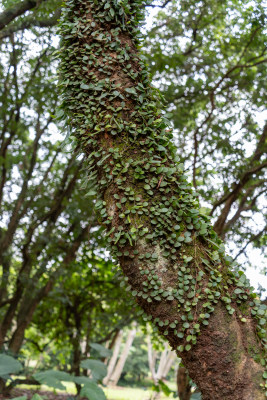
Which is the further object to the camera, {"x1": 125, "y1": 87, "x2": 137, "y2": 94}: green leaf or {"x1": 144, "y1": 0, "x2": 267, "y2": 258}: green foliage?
{"x1": 144, "y1": 0, "x2": 267, "y2": 258}: green foliage

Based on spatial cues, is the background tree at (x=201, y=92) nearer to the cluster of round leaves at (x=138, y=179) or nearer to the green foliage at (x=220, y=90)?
the green foliage at (x=220, y=90)

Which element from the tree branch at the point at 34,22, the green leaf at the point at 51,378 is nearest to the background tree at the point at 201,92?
the tree branch at the point at 34,22

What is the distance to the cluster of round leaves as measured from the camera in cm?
203

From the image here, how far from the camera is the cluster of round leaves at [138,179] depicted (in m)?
2.03

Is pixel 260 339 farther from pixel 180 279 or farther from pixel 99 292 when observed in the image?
pixel 99 292

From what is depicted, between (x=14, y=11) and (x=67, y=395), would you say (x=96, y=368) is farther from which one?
(x=14, y=11)

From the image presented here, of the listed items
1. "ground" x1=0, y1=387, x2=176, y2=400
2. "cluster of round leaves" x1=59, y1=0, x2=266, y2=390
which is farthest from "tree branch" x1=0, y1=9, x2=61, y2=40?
"ground" x1=0, y1=387, x2=176, y2=400

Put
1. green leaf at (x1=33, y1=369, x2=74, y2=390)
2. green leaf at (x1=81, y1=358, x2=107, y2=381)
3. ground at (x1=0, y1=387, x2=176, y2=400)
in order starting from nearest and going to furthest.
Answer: green leaf at (x1=33, y1=369, x2=74, y2=390)
green leaf at (x1=81, y1=358, x2=107, y2=381)
ground at (x1=0, y1=387, x2=176, y2=400)

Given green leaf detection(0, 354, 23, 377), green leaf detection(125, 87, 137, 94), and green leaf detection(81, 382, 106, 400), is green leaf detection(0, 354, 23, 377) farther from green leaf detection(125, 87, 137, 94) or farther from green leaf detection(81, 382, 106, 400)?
green leaf detection(125, 87, 137, 94)

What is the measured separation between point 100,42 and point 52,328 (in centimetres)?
733

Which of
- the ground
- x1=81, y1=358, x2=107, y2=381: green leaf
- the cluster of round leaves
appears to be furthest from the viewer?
the ground

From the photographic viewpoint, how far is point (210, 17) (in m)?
6.73

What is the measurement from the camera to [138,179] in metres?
2.17

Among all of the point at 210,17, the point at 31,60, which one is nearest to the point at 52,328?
the point at 31,60
